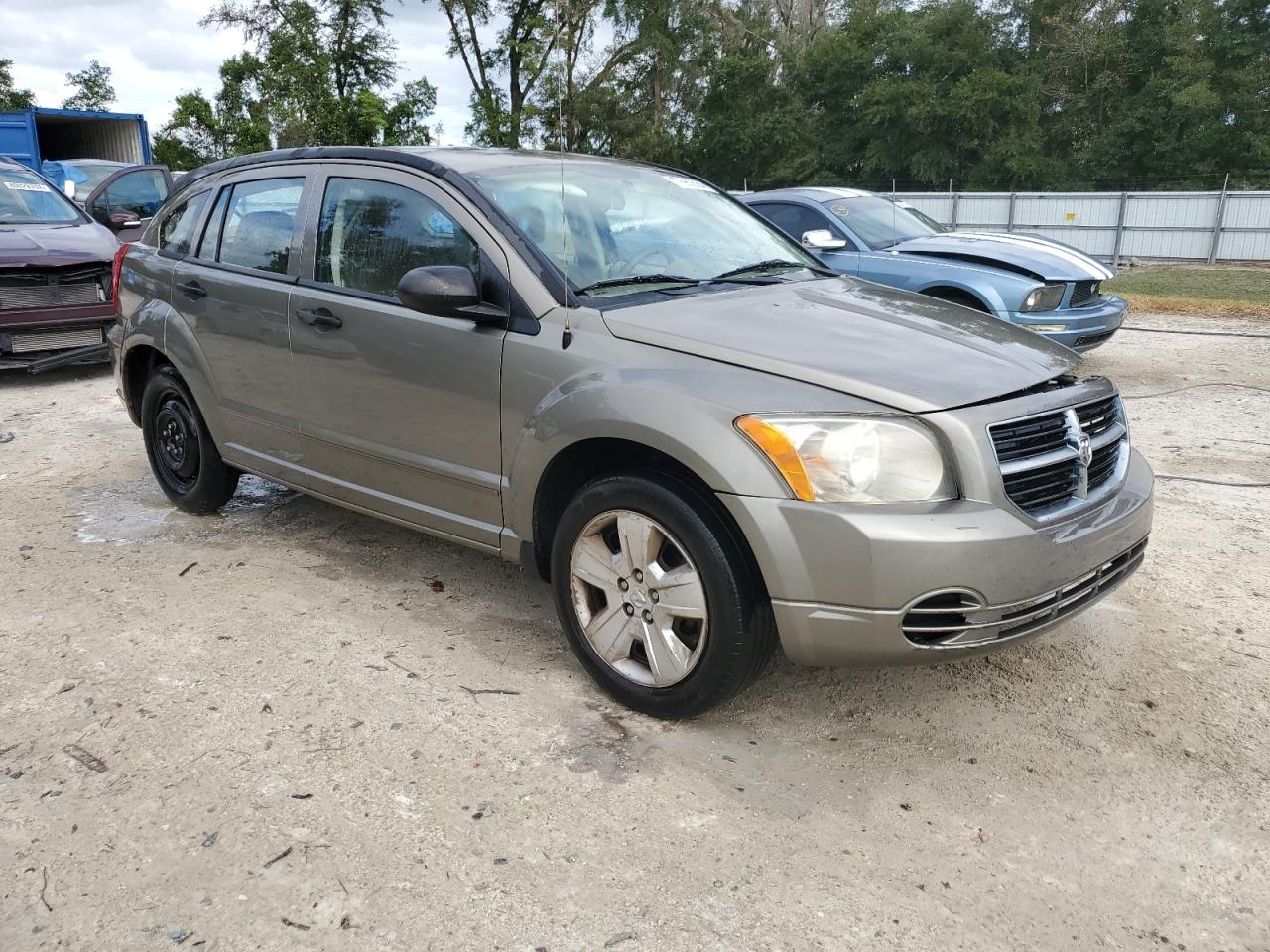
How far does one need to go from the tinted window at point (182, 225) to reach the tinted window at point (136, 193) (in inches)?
351

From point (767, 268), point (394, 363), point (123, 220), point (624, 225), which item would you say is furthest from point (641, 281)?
point (123, 220)

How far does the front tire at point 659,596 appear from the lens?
9.47ft

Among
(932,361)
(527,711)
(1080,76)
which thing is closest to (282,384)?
(527,711)

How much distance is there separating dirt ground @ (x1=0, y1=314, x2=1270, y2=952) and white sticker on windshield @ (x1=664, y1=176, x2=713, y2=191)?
1.82 meters

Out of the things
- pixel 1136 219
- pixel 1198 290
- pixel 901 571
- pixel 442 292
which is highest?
pixel 1136 219

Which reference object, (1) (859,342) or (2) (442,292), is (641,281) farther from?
(1) (859,342)

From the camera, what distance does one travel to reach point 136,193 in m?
13.5

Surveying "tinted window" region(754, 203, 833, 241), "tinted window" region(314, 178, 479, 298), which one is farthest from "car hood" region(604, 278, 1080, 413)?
"tinted window" region(754, 203, 833, 241)

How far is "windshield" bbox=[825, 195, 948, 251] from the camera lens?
8977 millimetres

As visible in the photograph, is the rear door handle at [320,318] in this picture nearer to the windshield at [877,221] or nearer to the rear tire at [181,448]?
the rear tire at [181,448]

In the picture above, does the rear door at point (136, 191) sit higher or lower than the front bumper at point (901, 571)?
higher

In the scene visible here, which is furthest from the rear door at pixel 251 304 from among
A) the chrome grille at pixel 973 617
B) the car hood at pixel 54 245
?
the car hood at pixel 54 245

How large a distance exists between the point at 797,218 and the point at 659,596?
6737mm

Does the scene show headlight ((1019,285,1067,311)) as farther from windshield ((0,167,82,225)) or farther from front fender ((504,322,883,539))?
windshield ((0,167,82,225))
